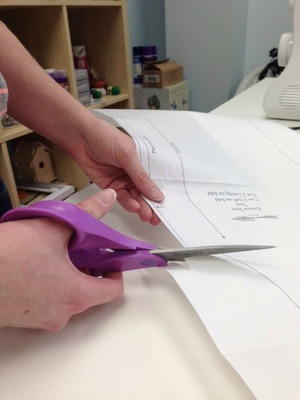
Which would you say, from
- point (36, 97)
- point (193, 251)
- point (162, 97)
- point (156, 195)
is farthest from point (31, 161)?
point (193, 251)

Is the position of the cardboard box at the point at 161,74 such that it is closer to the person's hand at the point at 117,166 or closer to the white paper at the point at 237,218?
the white paper at the point at 237,218

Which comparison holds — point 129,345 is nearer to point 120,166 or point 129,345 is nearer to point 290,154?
point 120,166

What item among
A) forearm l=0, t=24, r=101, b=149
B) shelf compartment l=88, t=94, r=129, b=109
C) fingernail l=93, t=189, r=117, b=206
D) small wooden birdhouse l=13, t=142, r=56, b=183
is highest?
forearm l=0, t=24, r=101, b=149

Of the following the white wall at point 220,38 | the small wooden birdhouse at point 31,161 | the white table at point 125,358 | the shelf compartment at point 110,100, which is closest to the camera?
the white table at point 125,358

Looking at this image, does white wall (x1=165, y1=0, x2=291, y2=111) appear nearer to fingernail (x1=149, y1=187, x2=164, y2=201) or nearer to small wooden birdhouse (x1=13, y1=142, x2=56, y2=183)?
small wooden birdhouse (x1=13, y1=142, x2=56, y2=183)

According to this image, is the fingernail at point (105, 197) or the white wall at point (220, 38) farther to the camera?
A: the white wall at point (220, 38)

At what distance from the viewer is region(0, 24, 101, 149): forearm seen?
19.5 inches

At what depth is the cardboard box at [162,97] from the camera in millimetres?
1667

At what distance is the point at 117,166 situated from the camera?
51 cm

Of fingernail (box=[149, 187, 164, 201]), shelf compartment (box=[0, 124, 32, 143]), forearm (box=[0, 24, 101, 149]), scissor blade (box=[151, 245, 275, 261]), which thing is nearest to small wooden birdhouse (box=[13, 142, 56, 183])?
shelf compartment (box=[0, 124, 32, 143])

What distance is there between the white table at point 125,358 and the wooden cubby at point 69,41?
0.83m

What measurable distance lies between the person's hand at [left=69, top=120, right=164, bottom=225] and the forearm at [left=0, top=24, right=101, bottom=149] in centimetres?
2

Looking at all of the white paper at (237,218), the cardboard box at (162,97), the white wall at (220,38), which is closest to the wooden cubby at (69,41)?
the cardboard box at (162,97)

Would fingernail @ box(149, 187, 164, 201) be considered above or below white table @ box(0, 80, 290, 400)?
above
